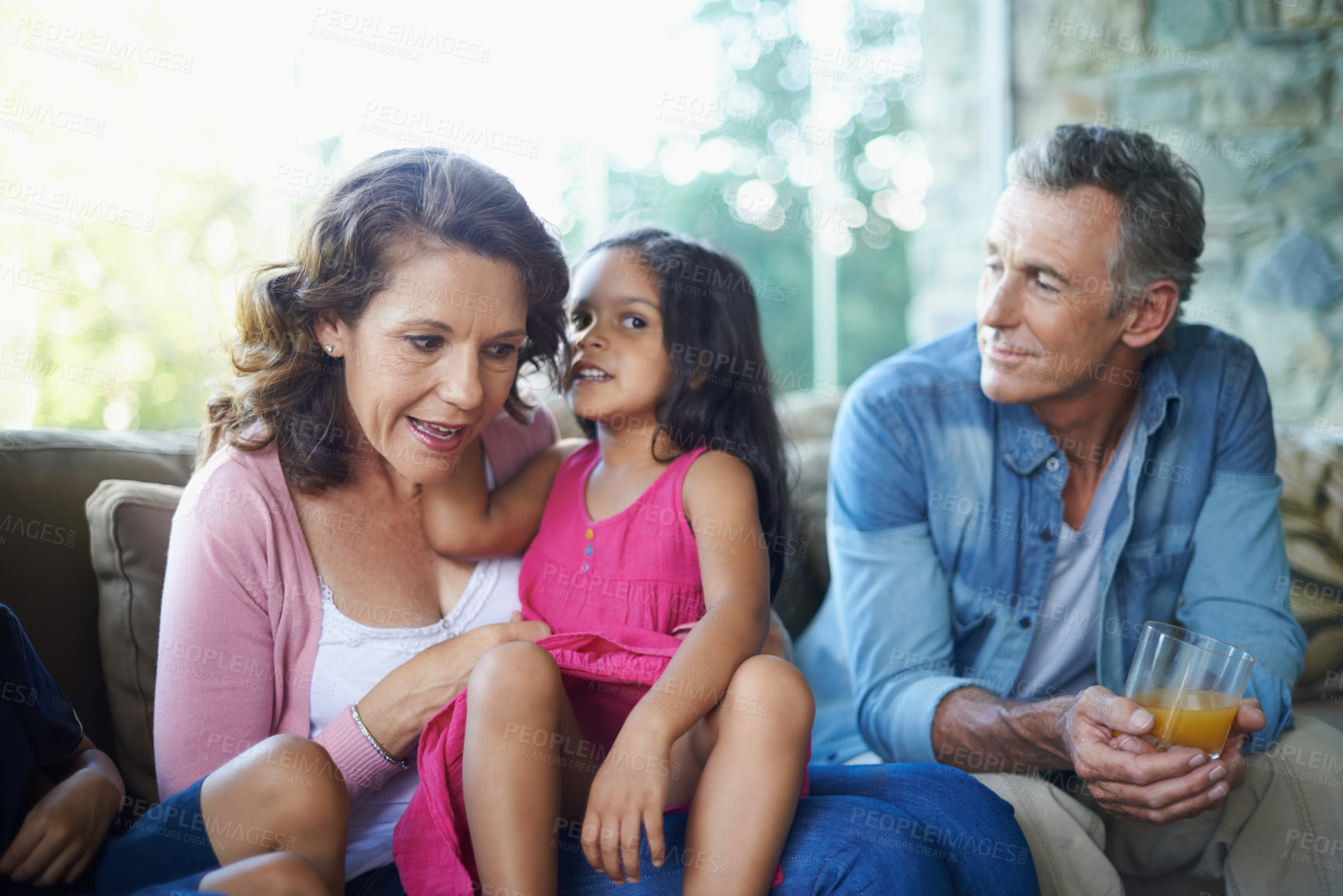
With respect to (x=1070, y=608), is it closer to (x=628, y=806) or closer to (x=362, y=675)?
(x=628, y=806)

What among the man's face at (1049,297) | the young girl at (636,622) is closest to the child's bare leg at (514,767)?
the young girl at (636,622)

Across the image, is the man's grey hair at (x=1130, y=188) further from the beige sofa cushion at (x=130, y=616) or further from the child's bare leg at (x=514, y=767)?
the beige sofa cushion at (x=130, y=616)

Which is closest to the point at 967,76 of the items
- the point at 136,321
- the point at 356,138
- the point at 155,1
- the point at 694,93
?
the point at 694,93

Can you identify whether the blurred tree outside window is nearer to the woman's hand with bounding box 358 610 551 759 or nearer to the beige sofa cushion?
the beige sofa cushion

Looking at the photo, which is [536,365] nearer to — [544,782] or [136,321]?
[544,782]

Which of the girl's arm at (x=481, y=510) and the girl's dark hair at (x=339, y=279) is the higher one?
the girl's dark hair at (x=339, y=279)

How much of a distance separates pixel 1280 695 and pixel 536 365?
1.27 meters

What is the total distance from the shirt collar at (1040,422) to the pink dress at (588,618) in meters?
0.61

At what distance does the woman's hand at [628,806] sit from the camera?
1012 mm

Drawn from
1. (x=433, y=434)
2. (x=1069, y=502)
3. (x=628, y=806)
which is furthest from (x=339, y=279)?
(x=1069, y=502)

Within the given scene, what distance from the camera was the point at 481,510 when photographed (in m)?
1.42

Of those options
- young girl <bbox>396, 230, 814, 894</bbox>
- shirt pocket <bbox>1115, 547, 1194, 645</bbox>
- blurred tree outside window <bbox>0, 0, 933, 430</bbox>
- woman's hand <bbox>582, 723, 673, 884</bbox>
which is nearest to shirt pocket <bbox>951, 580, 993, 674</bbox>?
shirt pocket <bbox>1115, 547, 1194, 645</bbox>

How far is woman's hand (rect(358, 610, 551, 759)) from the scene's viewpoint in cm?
117

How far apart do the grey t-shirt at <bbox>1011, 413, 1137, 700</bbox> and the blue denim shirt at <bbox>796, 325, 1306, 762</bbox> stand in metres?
0.02
